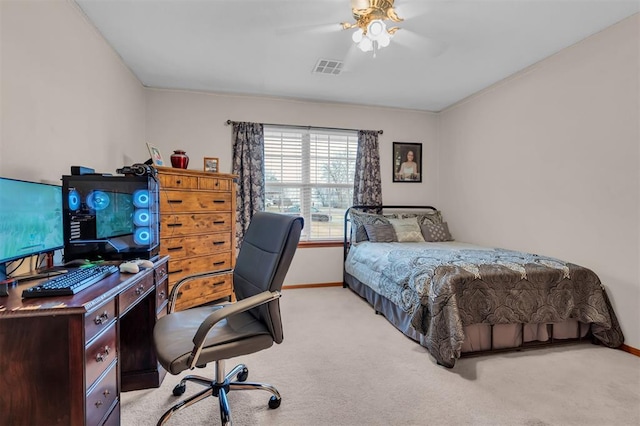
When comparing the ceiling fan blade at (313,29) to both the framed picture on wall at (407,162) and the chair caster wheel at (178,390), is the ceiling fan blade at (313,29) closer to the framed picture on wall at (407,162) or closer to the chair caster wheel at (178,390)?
the framed picture on wall at (407,162)

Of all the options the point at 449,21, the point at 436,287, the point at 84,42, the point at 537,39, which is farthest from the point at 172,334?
the point at 537,39

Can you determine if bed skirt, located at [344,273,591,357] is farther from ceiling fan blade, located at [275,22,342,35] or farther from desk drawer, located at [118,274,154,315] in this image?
ceiling fan blade, located at [275,22,342,35]

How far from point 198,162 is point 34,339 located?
3.06m

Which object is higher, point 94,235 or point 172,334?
point 94,235

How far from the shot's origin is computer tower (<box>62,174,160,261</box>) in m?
1.75

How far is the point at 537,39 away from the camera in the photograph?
8.63ft

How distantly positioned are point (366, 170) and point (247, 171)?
163cm

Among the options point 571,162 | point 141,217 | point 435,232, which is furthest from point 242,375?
point 571,162

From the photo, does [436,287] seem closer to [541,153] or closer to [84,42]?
[541,153]

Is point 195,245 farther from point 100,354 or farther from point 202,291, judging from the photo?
point 100,354

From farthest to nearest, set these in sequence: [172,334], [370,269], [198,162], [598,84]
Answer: [198,162] < [370,269] < [598,84] < [172,334]

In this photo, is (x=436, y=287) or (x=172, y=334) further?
(x=436, y=287)

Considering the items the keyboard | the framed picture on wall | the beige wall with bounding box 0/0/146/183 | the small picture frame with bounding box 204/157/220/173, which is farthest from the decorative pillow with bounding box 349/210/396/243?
the keyboard

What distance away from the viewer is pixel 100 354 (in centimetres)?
120
